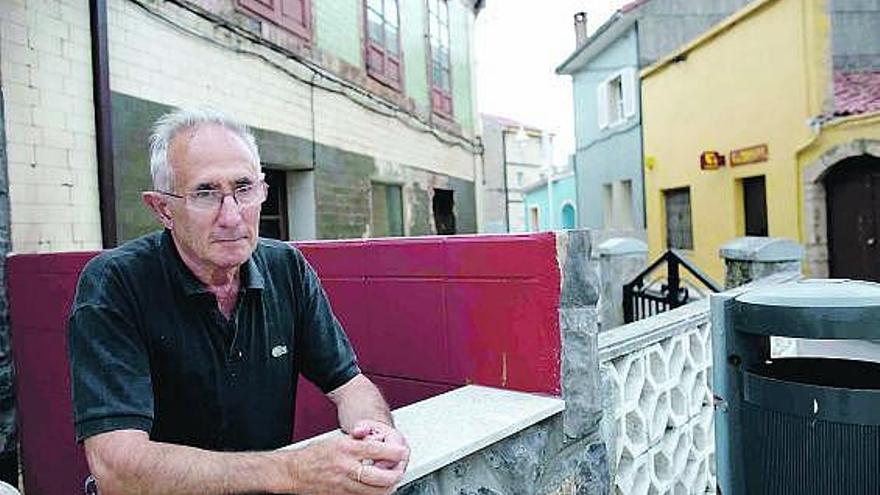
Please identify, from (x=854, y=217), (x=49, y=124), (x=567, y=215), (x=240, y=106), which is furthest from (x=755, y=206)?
(x=567, y=215)

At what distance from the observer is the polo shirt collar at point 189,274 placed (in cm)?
171

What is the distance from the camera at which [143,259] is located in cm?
171

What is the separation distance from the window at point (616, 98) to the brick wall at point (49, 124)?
41.7 feet

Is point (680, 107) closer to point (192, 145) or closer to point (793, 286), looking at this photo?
point (793, 286)

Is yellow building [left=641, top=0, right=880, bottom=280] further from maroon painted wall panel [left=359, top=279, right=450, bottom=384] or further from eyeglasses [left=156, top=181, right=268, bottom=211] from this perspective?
eyeglasses [left=156, top=181, right=268, bottom=211]

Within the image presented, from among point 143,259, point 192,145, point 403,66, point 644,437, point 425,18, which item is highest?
point 425,18

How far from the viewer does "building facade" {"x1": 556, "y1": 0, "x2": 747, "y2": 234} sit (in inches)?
575

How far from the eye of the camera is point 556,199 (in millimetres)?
23922

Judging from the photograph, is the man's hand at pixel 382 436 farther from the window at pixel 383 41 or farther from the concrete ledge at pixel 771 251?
the window at pixel 383 41

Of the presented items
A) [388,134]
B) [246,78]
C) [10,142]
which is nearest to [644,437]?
[10,142]

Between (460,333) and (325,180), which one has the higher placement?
(325,180)

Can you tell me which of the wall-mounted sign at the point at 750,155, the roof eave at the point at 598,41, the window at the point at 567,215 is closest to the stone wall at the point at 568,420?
the wall-mounted sign at the point at 750,155

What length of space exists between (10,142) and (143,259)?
2.54 m

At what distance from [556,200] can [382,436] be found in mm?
22884
